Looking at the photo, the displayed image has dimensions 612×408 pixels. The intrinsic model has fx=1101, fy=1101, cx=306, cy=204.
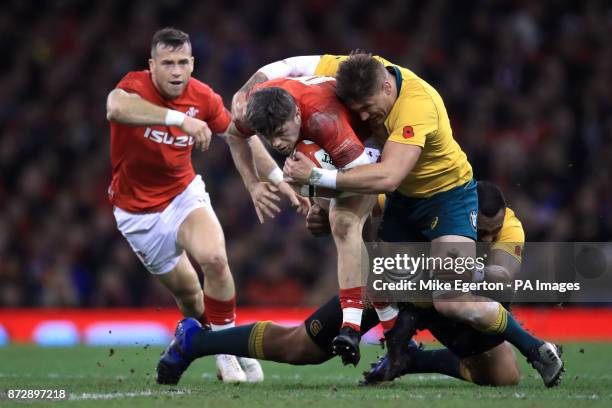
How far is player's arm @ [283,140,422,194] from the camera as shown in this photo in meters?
6.11

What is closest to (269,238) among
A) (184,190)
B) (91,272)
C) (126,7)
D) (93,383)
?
(91,272)

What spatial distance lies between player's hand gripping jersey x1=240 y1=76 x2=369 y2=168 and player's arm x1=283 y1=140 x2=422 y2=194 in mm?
114

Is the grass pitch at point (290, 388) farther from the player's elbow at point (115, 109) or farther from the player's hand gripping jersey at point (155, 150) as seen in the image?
the player's elbow at point (115, 109)

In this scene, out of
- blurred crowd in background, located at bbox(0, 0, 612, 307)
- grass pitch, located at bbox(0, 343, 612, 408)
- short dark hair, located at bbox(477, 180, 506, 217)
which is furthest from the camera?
blurred crowd in background, located at bbox(0, 0, 612, 307)

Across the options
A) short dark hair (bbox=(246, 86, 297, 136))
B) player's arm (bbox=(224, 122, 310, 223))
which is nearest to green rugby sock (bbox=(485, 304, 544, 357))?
player's arm (bbox=(224, 122, 310, 223))

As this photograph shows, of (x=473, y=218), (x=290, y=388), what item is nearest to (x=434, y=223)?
(x=473, y=218)

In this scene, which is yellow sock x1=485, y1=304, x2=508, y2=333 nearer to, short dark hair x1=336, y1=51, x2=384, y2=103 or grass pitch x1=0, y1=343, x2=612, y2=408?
grass pitch x1=0, y1=343, x2=612, y2=408

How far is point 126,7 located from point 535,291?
397 inches

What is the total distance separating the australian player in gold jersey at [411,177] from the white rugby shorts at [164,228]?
1.33 meters

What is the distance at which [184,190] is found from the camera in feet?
26.3

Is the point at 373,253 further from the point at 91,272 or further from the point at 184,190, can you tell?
the point at 91,272

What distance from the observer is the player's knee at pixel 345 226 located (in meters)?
6.38

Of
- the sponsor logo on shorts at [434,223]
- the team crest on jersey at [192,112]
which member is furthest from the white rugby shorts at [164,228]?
the sponsor logo on shorts at [434,223]

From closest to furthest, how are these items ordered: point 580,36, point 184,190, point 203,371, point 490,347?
point 490,347
point 184,190
point 203,371
point 580,36
